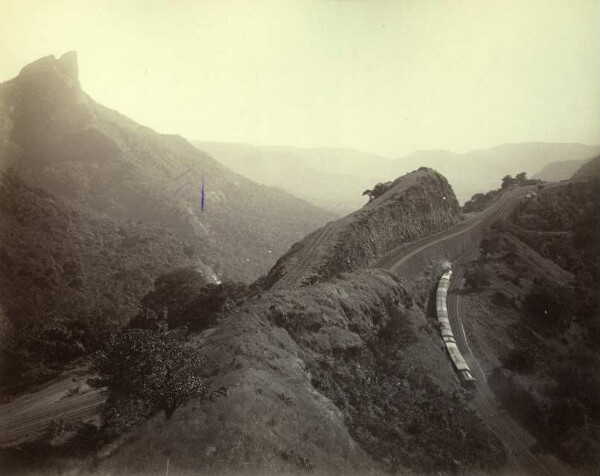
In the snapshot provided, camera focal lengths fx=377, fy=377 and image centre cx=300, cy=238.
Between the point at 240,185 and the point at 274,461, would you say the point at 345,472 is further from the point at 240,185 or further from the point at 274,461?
the point at 240,185

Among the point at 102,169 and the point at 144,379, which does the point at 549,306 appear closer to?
the point at 144,379

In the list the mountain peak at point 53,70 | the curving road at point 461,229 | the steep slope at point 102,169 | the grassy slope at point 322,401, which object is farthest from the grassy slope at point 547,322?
the mountain peak at point 53,70

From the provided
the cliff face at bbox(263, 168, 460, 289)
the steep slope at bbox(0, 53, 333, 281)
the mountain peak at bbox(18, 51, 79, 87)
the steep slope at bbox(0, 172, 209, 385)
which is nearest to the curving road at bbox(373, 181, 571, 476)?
the cliff face at bbox(263, 168, 460, 289)

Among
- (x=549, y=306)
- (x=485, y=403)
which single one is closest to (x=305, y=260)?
(x=485, y=403)

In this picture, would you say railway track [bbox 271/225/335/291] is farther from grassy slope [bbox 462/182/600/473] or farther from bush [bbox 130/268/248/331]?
grassy slope [bbox 462/182/600/473]

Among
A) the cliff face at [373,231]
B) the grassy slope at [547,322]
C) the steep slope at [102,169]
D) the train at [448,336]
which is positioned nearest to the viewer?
the grassy slope at [547,322]

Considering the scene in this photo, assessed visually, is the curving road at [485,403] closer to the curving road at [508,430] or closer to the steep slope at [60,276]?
the curving road at [508,430]
